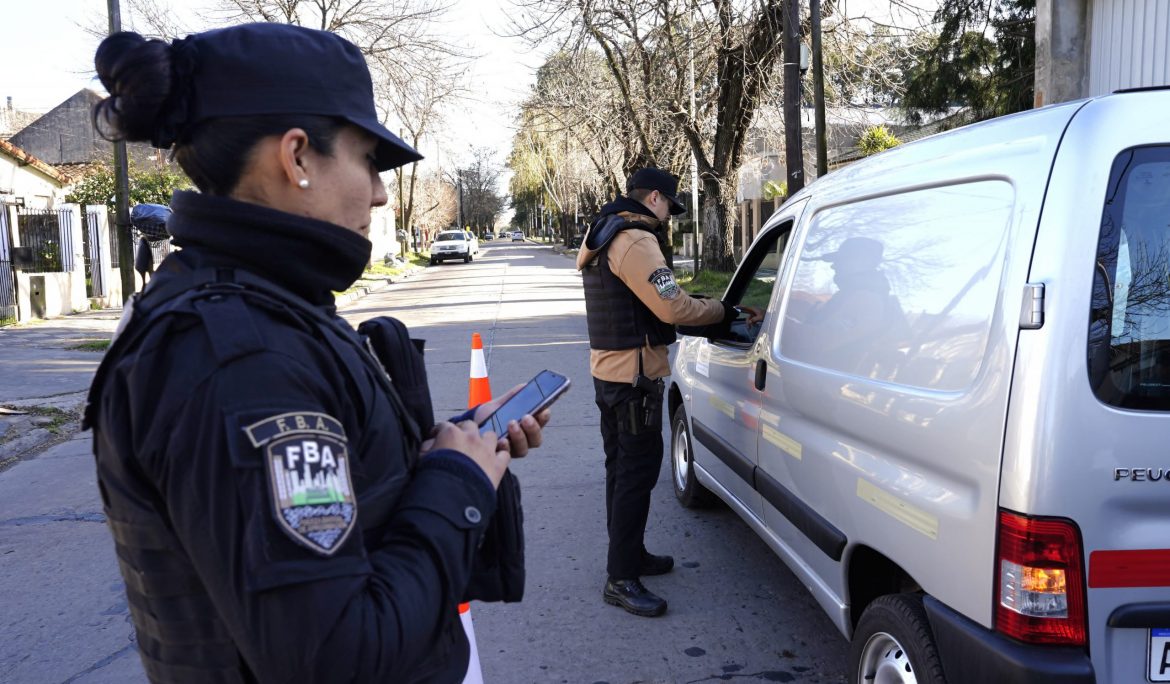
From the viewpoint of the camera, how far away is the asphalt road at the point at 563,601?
3.62 m

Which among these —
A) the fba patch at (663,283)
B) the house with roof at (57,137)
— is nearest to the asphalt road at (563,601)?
the fba patch at (663,283)

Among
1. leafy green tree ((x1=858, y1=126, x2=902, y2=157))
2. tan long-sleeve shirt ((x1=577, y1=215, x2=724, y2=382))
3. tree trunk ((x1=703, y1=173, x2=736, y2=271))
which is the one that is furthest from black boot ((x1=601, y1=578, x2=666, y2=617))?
leafy green tree ((x1=858, y1=126, x2=902, y2=157))

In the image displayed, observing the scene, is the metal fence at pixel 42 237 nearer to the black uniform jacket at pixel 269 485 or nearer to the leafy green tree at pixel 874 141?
the leafy green tree at pixel 874 141

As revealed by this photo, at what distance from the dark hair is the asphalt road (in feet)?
8.92

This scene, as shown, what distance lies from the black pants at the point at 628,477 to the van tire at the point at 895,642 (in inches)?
55.3

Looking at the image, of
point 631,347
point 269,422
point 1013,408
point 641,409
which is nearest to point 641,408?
point 641,409

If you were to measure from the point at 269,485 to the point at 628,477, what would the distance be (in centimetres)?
306

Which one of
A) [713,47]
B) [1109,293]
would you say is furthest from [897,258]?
[713,47]

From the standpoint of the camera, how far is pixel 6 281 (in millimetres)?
14938

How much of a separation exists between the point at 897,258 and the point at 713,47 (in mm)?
15167

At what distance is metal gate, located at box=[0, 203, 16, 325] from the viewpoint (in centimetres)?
1466

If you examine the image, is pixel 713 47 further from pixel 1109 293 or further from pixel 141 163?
pixel 141 163

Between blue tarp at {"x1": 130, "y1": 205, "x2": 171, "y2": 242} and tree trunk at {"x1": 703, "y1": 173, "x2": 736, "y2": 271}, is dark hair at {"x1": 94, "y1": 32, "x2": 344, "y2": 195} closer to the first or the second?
blue tarp at {"x1": 130, "y1": 205, "x2": 171, "y2": 242}

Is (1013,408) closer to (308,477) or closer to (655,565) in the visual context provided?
(308,477)
